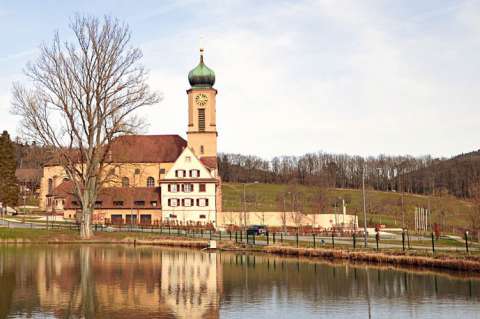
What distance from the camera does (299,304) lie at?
1989cm

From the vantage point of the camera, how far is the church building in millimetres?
78312

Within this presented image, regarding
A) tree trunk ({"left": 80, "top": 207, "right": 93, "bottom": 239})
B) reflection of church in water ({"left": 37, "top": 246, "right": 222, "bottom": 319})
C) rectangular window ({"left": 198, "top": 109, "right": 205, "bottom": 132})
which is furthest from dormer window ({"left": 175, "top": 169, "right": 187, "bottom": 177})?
reflection of church in water ({"left": 37, "top": 246, "right": 222, "bottom": 319})

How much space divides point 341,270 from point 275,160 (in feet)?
491

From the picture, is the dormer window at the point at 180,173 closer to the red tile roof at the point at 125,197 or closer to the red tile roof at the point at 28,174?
the red tile roof at the point at 125,197

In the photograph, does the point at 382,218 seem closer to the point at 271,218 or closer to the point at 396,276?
the point at 271,218

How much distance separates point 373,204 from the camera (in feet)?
349

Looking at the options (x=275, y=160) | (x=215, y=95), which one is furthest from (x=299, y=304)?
(x=275, y=160)

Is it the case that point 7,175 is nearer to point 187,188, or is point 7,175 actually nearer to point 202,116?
point 187,188

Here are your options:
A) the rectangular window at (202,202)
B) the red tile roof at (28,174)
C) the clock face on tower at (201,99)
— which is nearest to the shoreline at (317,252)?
the rectangular window at (202,202)

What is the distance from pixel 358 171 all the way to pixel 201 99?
286 feet

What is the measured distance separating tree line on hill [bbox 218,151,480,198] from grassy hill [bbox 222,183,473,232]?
704 inches

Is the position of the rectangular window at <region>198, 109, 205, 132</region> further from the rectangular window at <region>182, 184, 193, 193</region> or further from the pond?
the pond

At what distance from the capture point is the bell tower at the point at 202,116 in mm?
84875

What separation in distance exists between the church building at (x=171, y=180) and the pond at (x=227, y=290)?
41.8 metres
